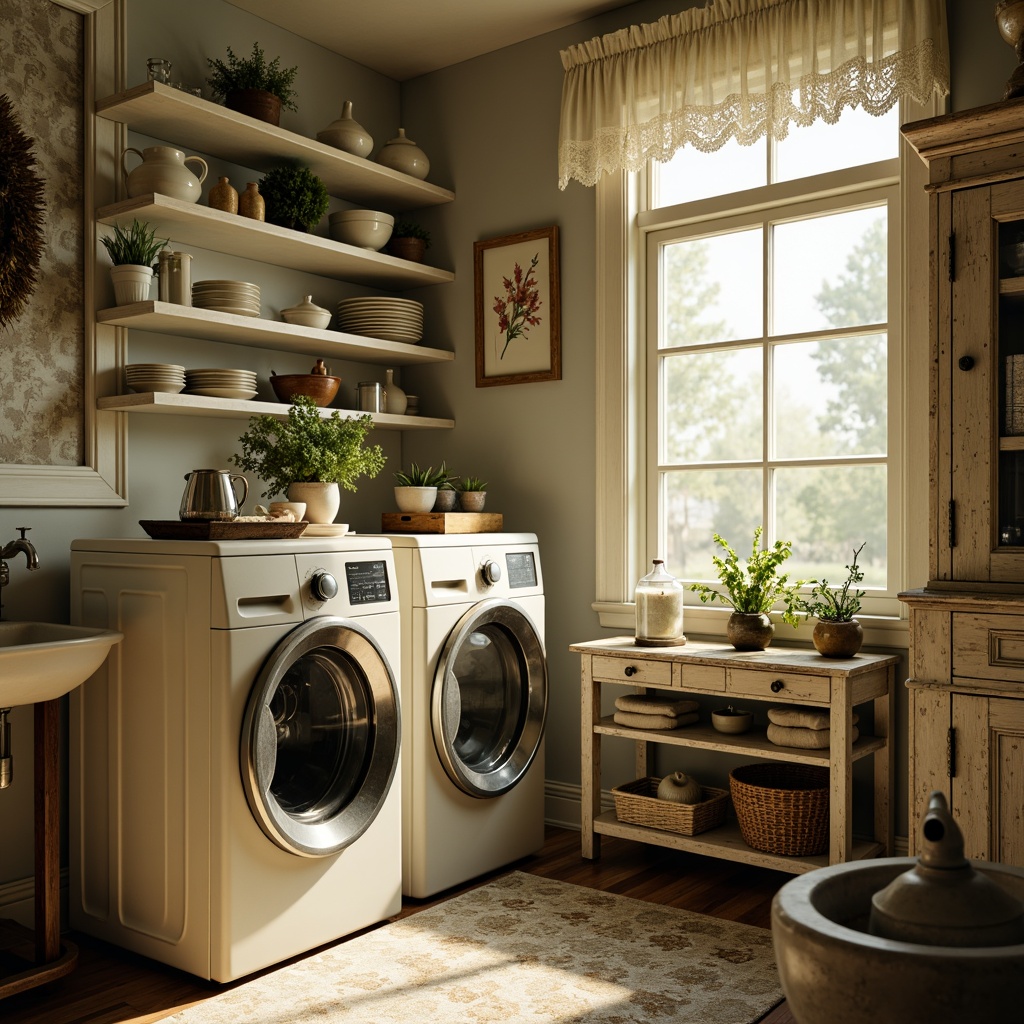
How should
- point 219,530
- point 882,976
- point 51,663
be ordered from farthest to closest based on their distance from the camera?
point 219,530 < point 51,663 < point 882,976

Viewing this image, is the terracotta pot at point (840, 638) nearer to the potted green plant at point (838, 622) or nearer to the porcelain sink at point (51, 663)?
the potted green plant at point (838, 622)

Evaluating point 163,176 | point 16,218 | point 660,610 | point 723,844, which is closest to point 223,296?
point 163,176

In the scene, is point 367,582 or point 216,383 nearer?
point 367,582

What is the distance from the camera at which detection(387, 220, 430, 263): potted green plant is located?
3.73 m

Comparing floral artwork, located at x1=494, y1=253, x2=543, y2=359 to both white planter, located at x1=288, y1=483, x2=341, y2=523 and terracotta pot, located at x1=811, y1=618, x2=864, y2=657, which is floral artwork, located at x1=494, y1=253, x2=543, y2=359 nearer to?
white planter, located at x1=288, y1=483, x2=341, y2=523

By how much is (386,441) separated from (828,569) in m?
1.71

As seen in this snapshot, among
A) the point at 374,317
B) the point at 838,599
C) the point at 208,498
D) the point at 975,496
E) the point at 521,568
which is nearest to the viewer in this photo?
the point at 975,496

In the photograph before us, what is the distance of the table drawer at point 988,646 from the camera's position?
2250 millimetres

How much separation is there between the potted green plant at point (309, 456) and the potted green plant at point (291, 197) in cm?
61

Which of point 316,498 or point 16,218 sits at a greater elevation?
point 16,218

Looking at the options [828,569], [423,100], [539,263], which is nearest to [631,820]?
[828,569]

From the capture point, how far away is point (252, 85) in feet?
10.4

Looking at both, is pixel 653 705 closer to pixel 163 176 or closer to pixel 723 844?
pixel 723 844

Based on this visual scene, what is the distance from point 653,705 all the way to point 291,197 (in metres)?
1.94
